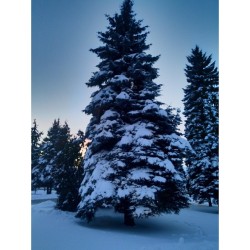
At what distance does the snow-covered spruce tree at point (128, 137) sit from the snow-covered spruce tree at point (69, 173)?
0.87 feet

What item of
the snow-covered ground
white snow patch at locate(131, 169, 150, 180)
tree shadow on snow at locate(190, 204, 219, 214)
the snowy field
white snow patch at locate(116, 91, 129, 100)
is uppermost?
white snow patch at locate(116, 91, 129, 100)

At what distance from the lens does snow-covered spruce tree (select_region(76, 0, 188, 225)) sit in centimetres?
754

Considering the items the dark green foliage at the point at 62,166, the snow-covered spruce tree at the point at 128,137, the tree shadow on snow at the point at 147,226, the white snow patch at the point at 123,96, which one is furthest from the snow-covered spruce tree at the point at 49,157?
the white snow patch at the point at 123,96

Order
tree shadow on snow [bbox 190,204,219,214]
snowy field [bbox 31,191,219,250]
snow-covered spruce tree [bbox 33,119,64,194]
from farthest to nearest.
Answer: tree shadow on snow [bbox 190,204,219,214], snow-covered spruce tree [bbox 33,119,64,194], snowy field [bbox 31,191,219,250]

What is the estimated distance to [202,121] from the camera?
7961 millimetres

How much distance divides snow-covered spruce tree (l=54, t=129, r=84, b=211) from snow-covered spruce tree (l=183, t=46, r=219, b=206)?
288cm

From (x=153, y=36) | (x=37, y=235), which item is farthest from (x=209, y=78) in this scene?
(x=37, y=235)

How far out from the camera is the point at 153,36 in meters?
7.86

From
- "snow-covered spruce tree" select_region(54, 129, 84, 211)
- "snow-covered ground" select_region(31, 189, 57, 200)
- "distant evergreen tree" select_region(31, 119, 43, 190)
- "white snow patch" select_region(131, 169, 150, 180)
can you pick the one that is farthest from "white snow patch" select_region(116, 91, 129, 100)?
"snow-covered ground" select_region(31, 189, 57, 200)

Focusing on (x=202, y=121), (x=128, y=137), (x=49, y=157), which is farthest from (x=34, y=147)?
(x=202, y=121)

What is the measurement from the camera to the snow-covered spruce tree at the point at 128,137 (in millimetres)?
7543

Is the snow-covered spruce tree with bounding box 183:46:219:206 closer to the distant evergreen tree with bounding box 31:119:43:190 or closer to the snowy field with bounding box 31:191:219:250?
the snowy field with bounding box 31:191:219:250
